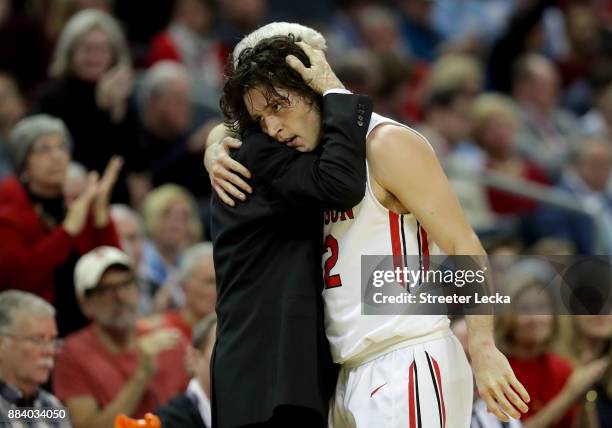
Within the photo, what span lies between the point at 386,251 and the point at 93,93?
4074 mm

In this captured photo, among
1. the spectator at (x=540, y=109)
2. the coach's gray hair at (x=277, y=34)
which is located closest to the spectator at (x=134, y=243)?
the coach's gray hair at (x=277, y=34)

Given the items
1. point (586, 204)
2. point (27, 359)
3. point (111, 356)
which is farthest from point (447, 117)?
point (27, 359)

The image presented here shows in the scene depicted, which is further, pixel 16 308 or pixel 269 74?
pixel 16 308

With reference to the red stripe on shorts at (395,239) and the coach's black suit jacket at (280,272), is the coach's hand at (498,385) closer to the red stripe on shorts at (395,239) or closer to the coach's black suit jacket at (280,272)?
the red stripe on shorts at (395,239)

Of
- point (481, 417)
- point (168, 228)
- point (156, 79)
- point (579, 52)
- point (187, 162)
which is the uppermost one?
point (579, 52)

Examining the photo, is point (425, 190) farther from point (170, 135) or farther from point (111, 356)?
point (170, 135)

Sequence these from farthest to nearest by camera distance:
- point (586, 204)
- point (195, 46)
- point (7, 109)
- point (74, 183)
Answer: point (195, 46) → point (586, 204) → point (7, 109) → point (74, 183)

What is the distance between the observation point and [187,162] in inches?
322

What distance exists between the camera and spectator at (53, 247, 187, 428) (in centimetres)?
544

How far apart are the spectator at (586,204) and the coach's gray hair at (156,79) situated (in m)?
2.79

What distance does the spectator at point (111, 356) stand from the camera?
5438 mm

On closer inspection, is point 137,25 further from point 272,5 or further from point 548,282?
point 548,282

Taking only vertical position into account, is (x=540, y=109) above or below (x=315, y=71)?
above

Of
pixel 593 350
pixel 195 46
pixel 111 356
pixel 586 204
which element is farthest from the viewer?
pixel 195 46
